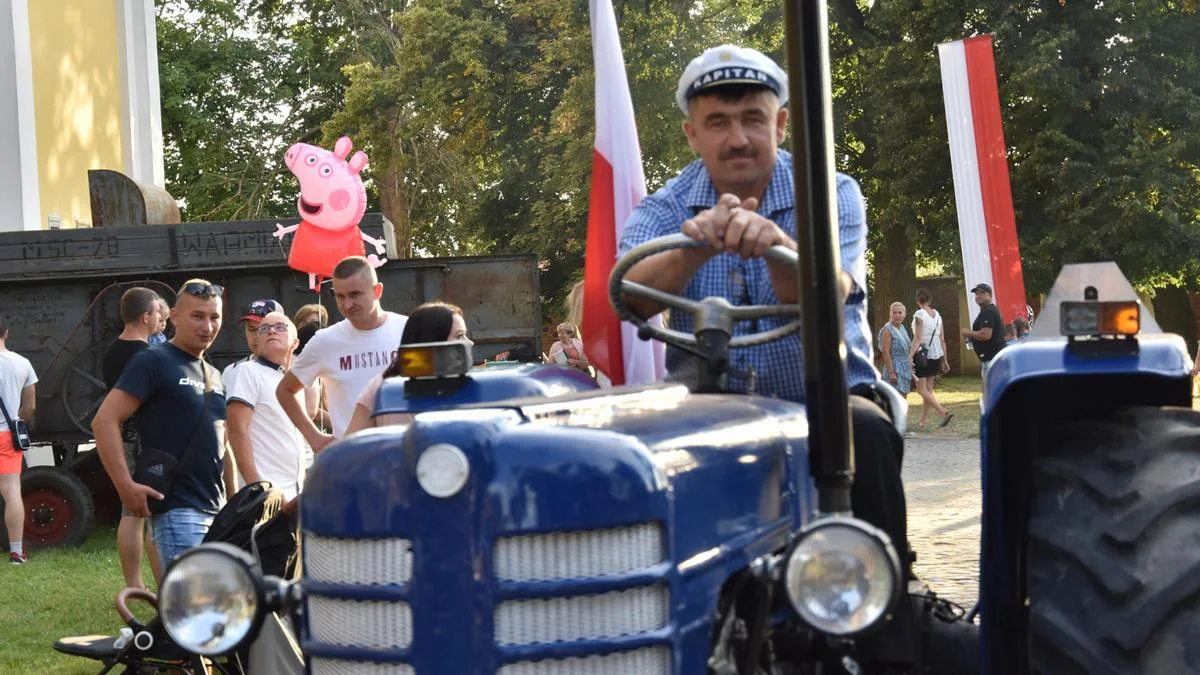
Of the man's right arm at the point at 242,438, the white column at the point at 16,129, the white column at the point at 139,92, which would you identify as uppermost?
the white column at the point at 139,92

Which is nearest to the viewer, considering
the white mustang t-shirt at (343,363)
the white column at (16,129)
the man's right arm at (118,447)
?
the man's right arm at (118,447)

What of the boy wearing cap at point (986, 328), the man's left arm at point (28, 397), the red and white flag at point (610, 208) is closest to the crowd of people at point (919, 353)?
the boy wearing cap at point (986, 328)

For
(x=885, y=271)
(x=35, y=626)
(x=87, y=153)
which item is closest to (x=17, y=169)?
(x=87, y=153)

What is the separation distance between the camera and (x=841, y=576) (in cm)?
266

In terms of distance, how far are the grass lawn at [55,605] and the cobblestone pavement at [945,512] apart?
4569 mm

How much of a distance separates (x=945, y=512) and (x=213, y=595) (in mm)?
10943

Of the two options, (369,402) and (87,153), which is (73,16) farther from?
(369,402)

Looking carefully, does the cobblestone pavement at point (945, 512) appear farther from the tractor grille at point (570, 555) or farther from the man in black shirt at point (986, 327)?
the tractor grille at point (570, 555)

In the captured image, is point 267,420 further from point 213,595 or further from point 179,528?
point 213,595

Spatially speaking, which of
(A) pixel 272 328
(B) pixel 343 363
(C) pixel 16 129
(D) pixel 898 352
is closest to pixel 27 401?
(A) pixel 272 328

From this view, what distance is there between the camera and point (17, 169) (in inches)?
784

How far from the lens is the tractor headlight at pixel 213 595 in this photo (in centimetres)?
279

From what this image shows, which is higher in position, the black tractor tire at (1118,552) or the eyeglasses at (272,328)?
the eyeglasses at (272,328)

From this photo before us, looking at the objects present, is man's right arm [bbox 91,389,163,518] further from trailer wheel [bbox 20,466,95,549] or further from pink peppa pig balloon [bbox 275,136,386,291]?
trailer wheel [bbox 20,466,95,549]
